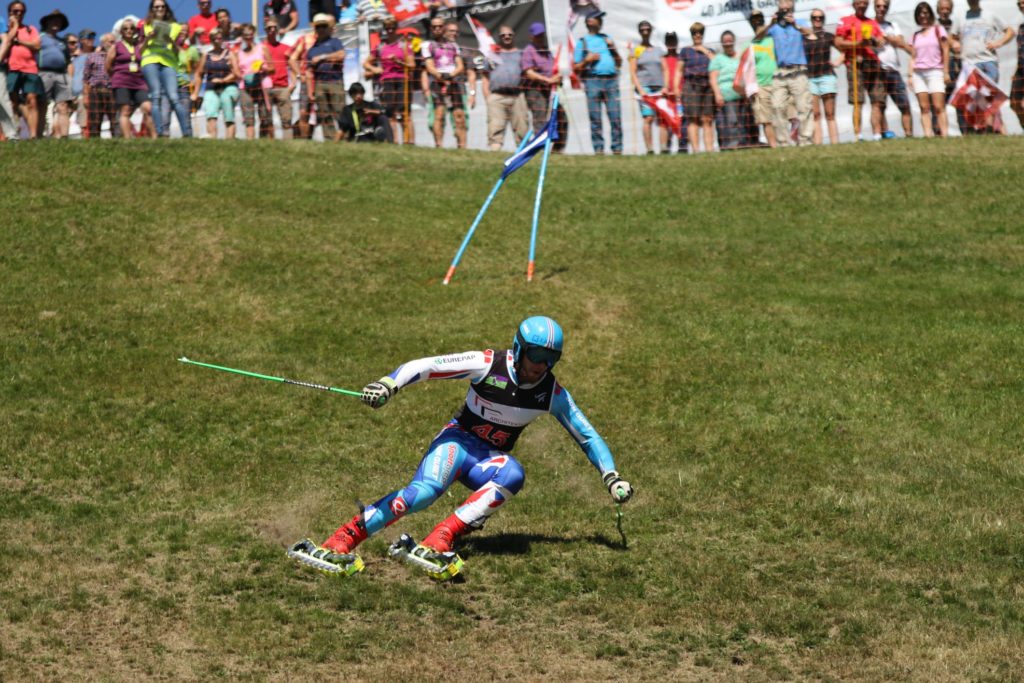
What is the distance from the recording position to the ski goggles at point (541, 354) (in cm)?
1148

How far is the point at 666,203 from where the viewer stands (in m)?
24.3

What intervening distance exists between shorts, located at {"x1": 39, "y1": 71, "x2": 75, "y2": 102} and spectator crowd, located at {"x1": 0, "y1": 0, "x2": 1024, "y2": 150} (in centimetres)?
3

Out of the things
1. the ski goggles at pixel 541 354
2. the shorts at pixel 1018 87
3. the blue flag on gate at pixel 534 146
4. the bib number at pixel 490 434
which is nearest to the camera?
the ski goggles at pixel 541 354

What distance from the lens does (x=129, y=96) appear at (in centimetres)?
2611

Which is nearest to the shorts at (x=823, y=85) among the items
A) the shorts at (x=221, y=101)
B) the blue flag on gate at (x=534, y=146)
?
the blue flag on gate at (x=534, y=146)

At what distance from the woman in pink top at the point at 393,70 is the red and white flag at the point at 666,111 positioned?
→ 5349 millimetres

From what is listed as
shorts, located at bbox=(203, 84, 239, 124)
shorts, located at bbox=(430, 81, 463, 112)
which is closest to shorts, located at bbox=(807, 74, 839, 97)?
shorts, located at bbox=(430, 81, 463, 112)

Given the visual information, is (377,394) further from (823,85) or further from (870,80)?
(870,80)

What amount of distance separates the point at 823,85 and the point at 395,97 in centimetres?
970

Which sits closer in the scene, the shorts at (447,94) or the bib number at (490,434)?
the bib number at (490,434)

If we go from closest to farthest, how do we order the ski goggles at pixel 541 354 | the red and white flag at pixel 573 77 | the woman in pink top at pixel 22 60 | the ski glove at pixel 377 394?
the ski glove at pixel 377 394 → the ski goggles at pixel 541 354 → the woman in pink top at pixel 22 60 → the red and white flag at pixel 573 77

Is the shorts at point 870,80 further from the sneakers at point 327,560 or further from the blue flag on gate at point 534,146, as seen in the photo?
the sneakers at point 327,560

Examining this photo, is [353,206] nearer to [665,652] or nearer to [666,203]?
[666,203]

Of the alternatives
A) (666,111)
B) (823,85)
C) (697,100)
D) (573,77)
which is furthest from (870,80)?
(573,77)
